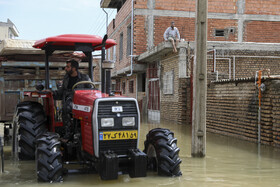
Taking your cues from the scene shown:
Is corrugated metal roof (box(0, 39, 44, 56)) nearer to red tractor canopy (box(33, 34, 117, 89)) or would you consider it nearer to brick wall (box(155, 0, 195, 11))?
red tractor canopy (box(33, 34, 117, 89))

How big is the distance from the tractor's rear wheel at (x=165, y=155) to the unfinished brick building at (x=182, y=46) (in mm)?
9922

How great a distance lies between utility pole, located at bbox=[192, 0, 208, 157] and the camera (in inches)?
309

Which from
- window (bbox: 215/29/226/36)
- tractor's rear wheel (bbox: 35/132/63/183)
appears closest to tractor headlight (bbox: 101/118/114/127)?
tractor's rear wheel (bbox: 35/132/63/183)

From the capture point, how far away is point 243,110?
35.9ft

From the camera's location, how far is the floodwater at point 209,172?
564cm

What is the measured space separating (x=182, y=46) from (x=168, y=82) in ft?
8.16

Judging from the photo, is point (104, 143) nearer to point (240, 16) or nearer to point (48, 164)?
point (48, 164)

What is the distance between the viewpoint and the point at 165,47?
15.8 metres

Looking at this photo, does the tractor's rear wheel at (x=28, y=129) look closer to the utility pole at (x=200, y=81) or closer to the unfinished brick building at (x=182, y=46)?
the utility pole at (x=200, y=81)

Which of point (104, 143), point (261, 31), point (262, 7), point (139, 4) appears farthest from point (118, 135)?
point (262, 7)

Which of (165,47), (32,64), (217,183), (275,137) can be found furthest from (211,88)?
(217,183)

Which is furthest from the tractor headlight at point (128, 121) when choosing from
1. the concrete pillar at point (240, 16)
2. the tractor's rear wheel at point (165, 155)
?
the concrete pillar at point (240, 16)

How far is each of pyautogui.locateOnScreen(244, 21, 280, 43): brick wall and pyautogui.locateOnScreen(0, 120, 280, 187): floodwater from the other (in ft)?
44.9

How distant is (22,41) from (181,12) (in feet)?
44.4
